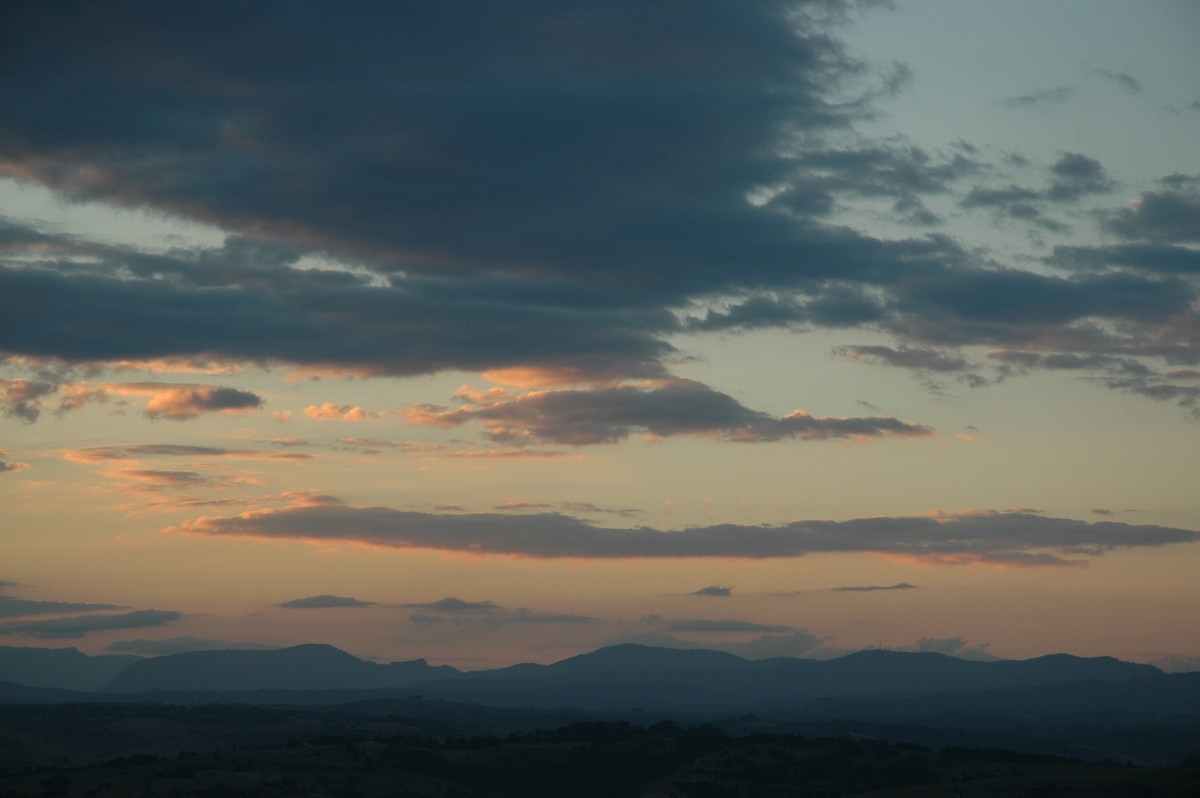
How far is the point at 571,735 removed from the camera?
137250 millimetres

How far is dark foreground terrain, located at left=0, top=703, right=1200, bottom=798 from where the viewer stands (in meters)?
90.6

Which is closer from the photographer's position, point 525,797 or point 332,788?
point 332,788

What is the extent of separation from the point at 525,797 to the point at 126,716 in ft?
375

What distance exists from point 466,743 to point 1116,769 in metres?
72.9

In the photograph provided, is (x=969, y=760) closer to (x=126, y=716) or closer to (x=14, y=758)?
(x=14, y=758)

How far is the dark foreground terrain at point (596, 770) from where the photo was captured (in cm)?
9061

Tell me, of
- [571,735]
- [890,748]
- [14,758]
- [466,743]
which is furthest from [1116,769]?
[14,758]

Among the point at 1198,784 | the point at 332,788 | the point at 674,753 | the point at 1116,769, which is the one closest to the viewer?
the point at 1198,784

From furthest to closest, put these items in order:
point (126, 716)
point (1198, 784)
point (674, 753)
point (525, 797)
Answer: point (126, 716) → point (674, 753) → point (525, 797) → point (1198, 784)

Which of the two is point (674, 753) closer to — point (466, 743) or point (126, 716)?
point (466, 743)

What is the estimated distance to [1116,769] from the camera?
92500mm

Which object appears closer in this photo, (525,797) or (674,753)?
(525,797)

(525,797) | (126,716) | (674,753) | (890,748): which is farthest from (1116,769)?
(126,716)

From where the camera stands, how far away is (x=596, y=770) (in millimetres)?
118000
